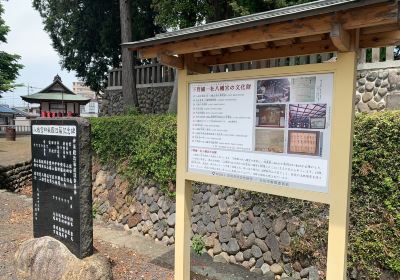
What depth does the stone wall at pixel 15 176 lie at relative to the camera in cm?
1072

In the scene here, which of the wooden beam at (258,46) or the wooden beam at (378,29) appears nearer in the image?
the wooden beam at (378,29)

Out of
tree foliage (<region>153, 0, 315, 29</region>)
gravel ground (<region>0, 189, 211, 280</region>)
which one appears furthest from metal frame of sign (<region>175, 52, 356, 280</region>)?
tree foliage (<region>153, 0, 315, 29</region>)

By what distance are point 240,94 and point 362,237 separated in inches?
97.9

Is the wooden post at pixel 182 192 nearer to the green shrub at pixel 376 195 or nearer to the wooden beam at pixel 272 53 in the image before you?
the wooden beam at pixel 272 53

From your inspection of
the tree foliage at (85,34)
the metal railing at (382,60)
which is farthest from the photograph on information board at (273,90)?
the tree foliage at (85,34)

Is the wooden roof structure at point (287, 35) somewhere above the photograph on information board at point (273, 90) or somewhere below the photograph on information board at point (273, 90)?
above

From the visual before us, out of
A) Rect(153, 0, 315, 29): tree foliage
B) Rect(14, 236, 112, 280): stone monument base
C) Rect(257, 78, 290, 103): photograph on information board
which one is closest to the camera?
Rect(257, 78, 290, 103): photograph on information board

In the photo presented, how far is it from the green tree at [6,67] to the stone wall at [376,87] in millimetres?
20376

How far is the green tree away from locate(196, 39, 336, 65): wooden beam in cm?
2037

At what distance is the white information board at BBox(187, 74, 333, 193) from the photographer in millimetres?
2619

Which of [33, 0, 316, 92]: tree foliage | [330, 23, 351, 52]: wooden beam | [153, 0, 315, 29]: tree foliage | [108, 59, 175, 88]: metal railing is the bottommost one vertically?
[330, 23, 351, 52]: wooden beam

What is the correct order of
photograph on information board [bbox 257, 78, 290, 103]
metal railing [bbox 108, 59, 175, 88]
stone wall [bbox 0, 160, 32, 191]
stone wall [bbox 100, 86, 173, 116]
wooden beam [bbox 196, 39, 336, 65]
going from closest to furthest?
photograph on information board [bbox 257, 78, 290, 103] → wooden beam [bbox 196, 39, 336, 65] → stone wall [bbox 0, 160, 32, 191] → metal railing [bbox 108, 59, 175, 88] → stone wall [bbox 100, 86, 173, 116]

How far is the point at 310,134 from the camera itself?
8.68 ft

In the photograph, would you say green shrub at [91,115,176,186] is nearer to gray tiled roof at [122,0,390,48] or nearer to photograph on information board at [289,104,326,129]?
gray tiled roof at [122,0,390,48]
